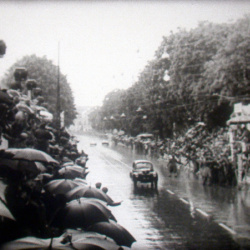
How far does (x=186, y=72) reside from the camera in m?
35.2

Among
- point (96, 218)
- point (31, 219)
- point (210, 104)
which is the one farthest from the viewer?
point (210, 104)

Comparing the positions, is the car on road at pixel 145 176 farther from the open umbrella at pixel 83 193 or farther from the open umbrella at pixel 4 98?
the open umbrella at pixel 4 98

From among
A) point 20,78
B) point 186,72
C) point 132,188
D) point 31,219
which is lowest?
point 132,188

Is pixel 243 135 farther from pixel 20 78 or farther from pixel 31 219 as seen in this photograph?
pixel 31 219

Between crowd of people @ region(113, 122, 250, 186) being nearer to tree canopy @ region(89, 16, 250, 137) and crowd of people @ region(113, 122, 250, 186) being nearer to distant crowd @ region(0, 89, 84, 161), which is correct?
tree canopy @ region(89, 16, 250, 137)

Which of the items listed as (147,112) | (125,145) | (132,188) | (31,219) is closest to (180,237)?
(31,219)

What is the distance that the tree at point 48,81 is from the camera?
2824 centimetres

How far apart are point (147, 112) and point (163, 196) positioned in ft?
78.6

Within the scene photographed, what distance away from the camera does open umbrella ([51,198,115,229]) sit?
17.6ft

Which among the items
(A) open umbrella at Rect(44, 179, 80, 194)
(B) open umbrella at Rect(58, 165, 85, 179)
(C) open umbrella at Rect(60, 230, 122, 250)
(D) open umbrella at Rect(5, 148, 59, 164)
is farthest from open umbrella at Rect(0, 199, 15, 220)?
(B) open umbrella at Rect(58, 165, 85, 179)

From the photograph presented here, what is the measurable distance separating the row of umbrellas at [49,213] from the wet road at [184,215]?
3.90m

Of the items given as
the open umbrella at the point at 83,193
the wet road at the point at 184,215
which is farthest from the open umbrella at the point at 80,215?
the wet road at the point at 184,215

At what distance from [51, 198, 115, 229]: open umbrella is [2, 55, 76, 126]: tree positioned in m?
22.2

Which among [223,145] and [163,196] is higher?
[223,145]
